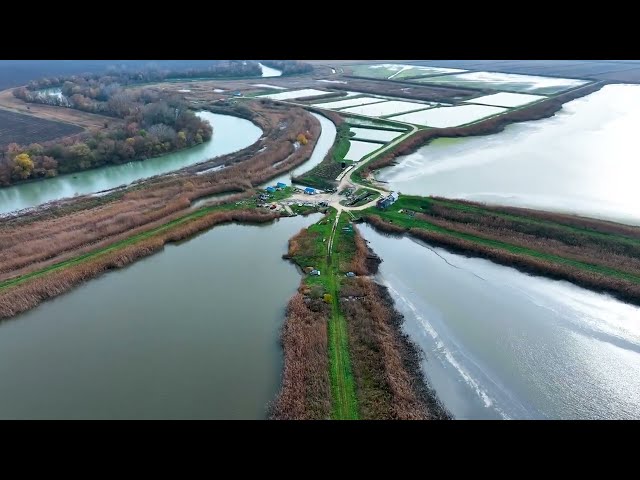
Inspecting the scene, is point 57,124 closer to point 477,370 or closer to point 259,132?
point 259,132

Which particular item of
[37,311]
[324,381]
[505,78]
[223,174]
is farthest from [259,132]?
[505,78]

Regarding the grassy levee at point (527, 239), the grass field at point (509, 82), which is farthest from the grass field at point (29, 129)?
the grass field at point (509, 82)

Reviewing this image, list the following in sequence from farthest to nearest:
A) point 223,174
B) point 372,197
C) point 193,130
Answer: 1. point 193,130
2. point 223,174
3. point 372,197

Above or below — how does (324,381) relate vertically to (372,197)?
below

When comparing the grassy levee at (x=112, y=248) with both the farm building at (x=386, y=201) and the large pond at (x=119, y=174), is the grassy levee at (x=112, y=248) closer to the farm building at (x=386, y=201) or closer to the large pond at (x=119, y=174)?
the large pond at (x=119, y=174)

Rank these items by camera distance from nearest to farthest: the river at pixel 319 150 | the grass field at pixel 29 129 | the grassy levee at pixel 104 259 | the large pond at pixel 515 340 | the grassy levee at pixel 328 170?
the large pond at pixel 515 340 → the grassy levee at pixel 104 259 → the grassy levee at pixel 328 170 → the river at pixel 319 150 → the grass field at pixel 29 129

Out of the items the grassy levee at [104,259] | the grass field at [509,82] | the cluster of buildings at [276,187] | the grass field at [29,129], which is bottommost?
the grassy levee at [104,259]
